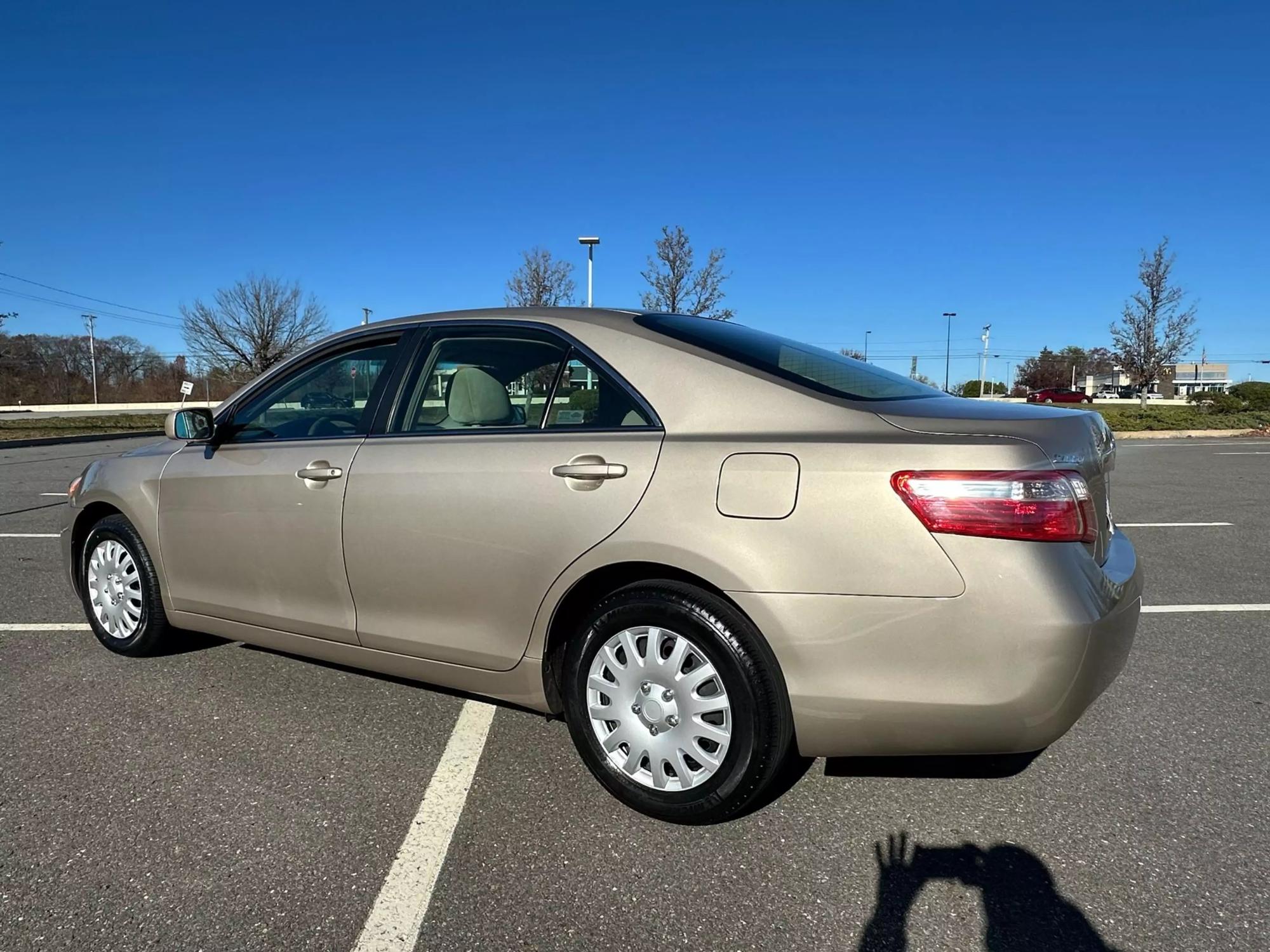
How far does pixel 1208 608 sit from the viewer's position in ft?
16.0

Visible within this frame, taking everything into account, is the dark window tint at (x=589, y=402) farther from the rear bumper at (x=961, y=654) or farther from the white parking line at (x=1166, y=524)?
the white parking line at (x=1166, y=524)

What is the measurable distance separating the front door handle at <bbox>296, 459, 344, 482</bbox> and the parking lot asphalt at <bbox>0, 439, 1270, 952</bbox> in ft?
3.18

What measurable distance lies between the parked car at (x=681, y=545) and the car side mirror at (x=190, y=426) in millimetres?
12

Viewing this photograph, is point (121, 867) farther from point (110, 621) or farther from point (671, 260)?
point (671, 260)

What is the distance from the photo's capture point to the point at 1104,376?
325 ft

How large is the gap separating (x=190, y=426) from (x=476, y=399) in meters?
1.40

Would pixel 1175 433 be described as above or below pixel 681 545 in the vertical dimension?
below

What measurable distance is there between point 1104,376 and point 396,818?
113m

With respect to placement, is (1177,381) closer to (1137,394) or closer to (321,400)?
(1137,394)

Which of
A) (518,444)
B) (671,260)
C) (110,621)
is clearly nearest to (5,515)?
(110,621)

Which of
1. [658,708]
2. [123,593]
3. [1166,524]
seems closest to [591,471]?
[658,708]

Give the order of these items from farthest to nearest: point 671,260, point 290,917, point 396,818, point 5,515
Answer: point 671,260 → point 5,515 → point 396,818 → point 290,917

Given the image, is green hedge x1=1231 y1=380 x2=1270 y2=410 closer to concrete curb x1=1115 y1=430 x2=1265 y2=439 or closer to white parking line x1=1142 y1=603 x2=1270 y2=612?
concrete curb x1=1115 y1=430 x2=1265 y2=439

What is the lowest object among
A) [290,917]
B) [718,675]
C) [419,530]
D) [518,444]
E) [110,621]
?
[290,917]
